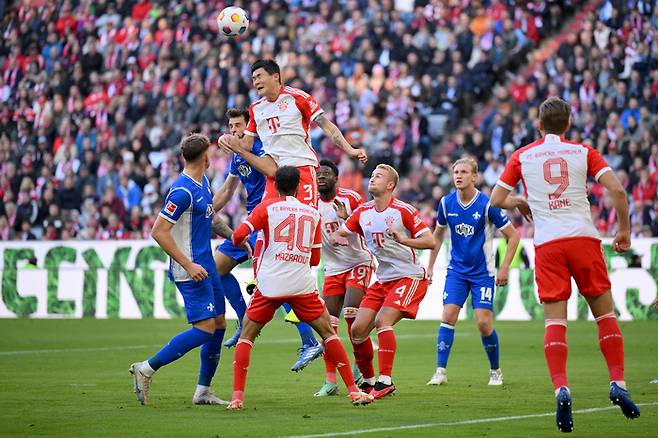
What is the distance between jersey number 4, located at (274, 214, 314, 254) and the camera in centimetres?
1027

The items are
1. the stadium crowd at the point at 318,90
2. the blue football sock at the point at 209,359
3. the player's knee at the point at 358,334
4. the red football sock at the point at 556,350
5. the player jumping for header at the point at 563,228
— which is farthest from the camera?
the stadium crowd at the point at 318,90

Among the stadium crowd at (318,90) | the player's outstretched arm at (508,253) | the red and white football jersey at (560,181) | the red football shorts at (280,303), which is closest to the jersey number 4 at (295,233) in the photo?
the red football shorts at (280,303)

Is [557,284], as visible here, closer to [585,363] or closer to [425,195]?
[585,363]

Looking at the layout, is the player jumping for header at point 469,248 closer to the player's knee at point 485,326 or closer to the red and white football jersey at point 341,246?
the player's knee at point 485,326

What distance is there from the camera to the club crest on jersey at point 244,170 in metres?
13.1

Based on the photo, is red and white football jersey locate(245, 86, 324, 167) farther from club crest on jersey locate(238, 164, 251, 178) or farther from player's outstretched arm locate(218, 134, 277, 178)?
club crest on jersey locate(238, 164, 251, 178)

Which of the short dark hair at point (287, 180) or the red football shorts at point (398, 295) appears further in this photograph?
the red football shorts at point (398, 295)

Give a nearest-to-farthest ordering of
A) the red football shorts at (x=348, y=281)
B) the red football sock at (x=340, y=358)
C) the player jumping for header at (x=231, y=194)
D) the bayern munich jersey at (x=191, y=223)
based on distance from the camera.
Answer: the red football sock at (x=340, y=358)
the bayern munich jersey at (x=191, y=223)
the player jumping for header at (x=231, y=194)
the red football shorts at (x=348, y=281)

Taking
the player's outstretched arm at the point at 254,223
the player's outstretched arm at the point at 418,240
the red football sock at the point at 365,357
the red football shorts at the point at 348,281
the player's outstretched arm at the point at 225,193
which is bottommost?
the red football sock at the point at 365,357

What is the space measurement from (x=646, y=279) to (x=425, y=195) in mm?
5507

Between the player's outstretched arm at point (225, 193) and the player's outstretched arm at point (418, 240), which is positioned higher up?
the player's outstretched arm at point (225, 193)

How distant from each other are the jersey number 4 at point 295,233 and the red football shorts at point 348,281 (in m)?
2.47

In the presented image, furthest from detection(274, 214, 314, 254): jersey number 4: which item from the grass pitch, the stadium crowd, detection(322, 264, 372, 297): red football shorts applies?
the stadium crowd

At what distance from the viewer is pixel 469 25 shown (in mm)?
27797
